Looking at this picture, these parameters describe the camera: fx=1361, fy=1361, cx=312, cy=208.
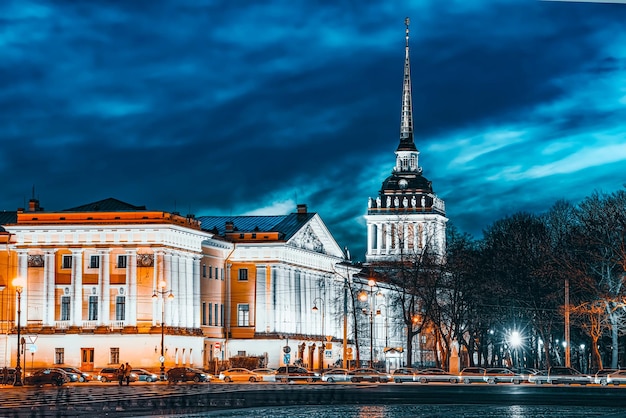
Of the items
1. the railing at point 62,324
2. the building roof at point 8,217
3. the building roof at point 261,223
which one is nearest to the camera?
the railing at point 62,324

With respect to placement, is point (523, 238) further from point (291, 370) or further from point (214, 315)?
point (214, 315)

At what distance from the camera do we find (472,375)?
3076 inches

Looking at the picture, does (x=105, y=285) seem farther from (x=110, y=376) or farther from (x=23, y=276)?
(x=110, y=376)

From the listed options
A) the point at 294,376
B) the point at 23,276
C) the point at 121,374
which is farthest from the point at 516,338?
the point at 23,276

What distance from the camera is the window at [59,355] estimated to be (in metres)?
91.6

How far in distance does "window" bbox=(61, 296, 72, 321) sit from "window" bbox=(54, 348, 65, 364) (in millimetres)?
2330

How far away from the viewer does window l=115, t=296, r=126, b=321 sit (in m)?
92.4

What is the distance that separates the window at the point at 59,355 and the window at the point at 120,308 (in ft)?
Result: 13.9

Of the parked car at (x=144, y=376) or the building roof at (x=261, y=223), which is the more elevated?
the building roof at (x=261, y=223)

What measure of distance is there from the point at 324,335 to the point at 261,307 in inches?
485

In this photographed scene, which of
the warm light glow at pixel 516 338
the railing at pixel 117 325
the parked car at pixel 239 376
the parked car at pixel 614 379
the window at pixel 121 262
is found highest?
the window at pixel 121 262

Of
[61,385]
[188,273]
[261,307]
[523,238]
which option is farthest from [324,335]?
[61,385]

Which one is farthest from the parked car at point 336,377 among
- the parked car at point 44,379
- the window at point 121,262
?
the window at point 121,262

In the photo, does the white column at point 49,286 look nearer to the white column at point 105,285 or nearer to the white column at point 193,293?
the white column at point 105,285
